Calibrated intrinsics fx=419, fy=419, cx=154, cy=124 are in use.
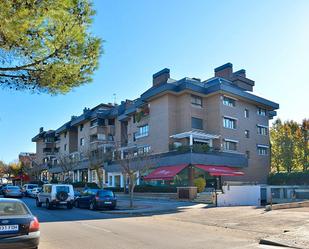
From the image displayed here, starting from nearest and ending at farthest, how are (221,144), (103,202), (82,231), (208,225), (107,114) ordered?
(82,231), (208,225), (103,202), (221,144), (107,114)

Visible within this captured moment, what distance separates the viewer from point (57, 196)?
96.7ft

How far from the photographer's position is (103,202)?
1128 inches

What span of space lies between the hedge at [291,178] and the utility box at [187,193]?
544 inches

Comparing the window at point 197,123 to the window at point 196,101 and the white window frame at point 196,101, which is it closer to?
the white window frame at point 196,101

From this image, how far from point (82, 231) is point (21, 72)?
6.66 metres

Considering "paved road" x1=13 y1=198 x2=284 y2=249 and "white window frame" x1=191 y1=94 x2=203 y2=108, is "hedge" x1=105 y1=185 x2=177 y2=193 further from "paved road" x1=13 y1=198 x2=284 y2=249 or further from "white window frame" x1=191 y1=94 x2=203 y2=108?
"paved road" x1=13 y1=198 x2=284 y2=249

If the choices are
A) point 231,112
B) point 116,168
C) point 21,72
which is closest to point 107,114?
point 116,168

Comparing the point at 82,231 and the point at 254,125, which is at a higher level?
the point at 254,125

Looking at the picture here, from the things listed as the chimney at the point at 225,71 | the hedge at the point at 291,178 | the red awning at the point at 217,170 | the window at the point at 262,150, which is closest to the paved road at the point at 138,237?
the red awning at the point at 217,170

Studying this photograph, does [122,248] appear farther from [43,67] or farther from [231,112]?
[231,112]

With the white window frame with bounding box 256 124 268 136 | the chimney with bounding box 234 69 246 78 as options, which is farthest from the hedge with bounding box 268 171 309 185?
the chimney with bounding box 234 69 246 78

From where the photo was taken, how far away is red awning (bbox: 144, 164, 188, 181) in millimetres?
40456

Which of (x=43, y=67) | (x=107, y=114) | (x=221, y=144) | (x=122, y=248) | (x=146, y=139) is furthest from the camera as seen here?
(x=107, y=114)

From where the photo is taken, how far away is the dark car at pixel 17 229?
31.7 feet
